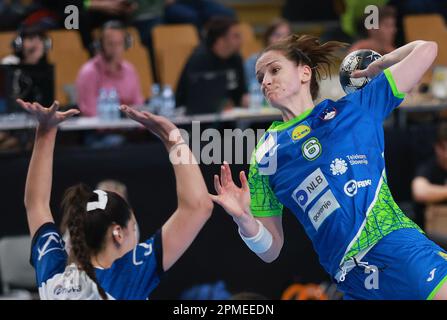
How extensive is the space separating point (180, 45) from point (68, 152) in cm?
267

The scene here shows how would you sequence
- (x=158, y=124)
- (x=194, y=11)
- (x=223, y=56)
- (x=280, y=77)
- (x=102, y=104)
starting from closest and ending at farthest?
(x=158, y=124), (x=280, y=77), (x=102, y=104), (x=223, y=56), (x=194, y=11)

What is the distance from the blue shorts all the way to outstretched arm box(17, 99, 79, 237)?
1.29 m

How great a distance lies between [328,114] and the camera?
4266 millimetres

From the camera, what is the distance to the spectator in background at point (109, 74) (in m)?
7.93

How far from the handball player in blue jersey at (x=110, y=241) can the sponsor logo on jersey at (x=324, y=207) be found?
0.57 meters

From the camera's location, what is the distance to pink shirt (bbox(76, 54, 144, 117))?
7926mm

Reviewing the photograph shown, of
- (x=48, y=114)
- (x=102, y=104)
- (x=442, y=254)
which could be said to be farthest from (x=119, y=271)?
(x=102, y=104)

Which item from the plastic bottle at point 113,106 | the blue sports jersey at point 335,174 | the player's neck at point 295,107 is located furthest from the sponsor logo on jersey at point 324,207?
the plastic bottle at point 113,106

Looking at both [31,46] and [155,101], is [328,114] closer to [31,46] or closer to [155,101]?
[31,46]

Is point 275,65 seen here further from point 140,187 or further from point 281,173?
point 140,187

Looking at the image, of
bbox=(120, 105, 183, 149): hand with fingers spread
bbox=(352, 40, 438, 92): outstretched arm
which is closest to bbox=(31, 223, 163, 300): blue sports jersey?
bbox=(120, 105, 183, 149): hand with fingers spread

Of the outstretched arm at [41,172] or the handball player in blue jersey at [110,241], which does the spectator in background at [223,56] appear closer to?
the outstretched arm at [41,172]

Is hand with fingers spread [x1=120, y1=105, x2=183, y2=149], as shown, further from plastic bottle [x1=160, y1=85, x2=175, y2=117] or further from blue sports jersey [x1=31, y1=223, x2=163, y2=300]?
plastic bottle [x1=160, y1=85, x2=175, y2=117]

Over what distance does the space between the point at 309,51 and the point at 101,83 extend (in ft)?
12.6
